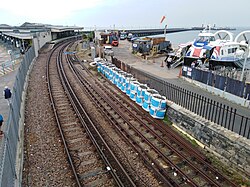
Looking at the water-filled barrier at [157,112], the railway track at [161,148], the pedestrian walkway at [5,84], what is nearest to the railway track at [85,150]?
the railway track at [161,148]

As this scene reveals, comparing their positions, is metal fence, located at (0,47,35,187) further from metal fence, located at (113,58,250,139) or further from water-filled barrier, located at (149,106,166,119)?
metal fence, located at (113,58,250,139)

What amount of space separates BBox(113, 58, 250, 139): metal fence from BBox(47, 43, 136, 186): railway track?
16.4 ft

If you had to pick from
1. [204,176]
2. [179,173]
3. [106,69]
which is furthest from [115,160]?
[106,69]

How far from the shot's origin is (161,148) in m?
9.75

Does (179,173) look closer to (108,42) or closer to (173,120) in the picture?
(173,120)

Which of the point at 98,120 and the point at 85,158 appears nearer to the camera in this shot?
the point at 85,158

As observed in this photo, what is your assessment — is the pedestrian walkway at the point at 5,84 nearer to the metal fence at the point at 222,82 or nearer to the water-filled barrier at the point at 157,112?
the water-filled barrier at the point at 157,112

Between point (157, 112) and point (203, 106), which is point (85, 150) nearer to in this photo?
point (157, 112)

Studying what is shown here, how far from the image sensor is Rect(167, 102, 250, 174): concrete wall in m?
8.13

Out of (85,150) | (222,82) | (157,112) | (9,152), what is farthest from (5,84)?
(222,82)

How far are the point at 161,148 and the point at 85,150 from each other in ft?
11.4

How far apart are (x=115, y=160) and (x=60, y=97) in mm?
9297

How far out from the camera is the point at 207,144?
9.74 meters

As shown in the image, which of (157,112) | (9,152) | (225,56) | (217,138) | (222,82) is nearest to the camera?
(9,152)
